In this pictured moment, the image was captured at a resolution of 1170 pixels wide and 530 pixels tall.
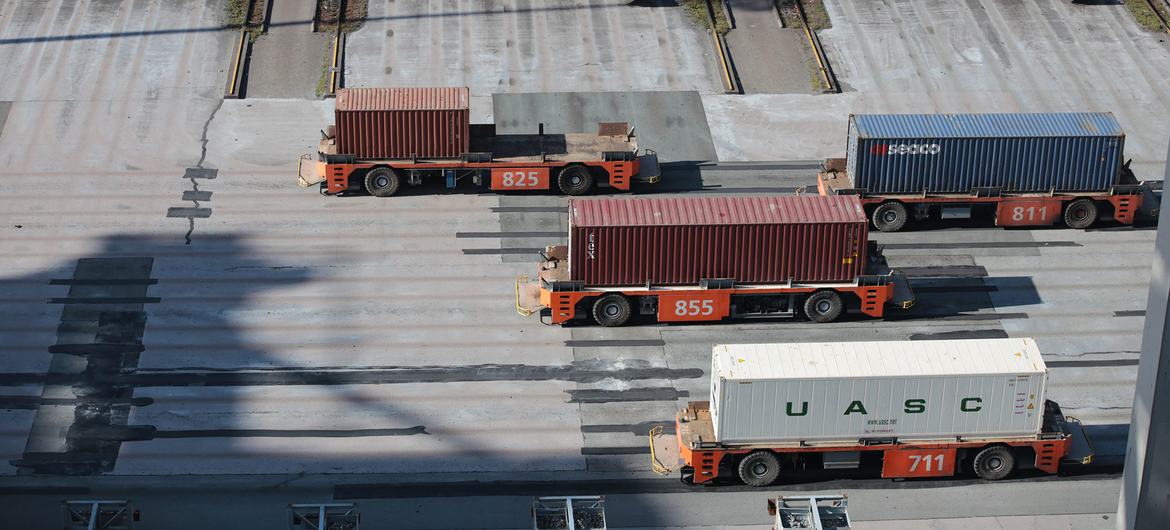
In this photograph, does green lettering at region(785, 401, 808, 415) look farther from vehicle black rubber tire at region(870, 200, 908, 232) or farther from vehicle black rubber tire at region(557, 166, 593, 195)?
vehicle black rubber tire at region(557, 166, 593, 195)

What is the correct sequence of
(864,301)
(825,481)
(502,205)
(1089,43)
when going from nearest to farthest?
(825,481)
(864,301)
(502,205)
(1089,43)

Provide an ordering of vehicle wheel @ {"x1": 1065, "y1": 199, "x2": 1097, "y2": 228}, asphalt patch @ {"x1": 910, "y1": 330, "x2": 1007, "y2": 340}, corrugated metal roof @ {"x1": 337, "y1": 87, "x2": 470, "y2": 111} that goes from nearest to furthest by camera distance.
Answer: asphalt patch @ {"x1": 910, "y1": 330, "x2": 1007, "y2": 340} → vehicle wheel @ {"x1": 1065, "y1": 199, "x2": 1097, "y2": 228} → corrugated metal roof @ {"x1": 337, "y1": 87, "x2": 470, "y2": 111}

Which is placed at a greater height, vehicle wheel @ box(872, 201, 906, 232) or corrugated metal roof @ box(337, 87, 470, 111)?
corrugated metal roof @ box(337, 87, 470, 111)

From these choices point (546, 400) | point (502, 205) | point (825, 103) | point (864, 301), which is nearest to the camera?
point (546, 400)

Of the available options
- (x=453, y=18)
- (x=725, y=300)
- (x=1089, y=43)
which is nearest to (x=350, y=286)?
(x=725, y=300)

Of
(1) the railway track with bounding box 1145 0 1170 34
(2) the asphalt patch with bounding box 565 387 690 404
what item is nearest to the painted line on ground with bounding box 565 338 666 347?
(2) the asphalt patch with bounding box 565 387 690 404

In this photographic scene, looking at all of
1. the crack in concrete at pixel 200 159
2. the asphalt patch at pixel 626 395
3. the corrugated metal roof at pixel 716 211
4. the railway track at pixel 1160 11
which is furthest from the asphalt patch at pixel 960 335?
the railway track at pixel 1160 11

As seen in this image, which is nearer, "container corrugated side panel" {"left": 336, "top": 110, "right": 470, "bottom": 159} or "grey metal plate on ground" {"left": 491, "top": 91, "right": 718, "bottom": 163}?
"container corrugated side panel" {"left": 336, "top": 110, "right": 470, "bottom": 159}

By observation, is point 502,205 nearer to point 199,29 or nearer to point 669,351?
point 669,351
